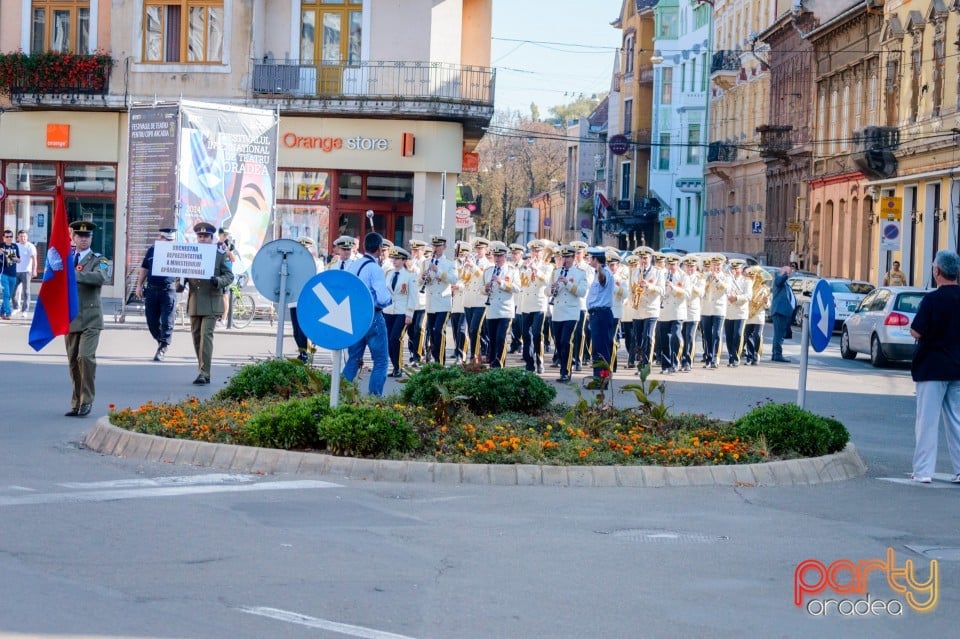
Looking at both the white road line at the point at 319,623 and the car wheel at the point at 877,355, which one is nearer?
the white road line at the point at 319,623

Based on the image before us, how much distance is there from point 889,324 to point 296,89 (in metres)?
17.7

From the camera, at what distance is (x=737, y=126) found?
77500 mm

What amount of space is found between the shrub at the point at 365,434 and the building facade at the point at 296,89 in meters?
27.7

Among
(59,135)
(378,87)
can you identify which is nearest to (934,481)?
(378,87)

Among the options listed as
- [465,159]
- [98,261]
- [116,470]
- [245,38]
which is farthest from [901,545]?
[465,159]

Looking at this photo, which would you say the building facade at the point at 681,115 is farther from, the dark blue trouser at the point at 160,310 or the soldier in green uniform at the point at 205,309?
the soldier in green uniform at the point at 205,309

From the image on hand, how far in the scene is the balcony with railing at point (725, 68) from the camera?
77438 millimetres

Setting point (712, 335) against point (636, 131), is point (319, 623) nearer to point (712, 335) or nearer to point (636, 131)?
point (712, 335)

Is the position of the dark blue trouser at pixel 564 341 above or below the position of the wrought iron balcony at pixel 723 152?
below

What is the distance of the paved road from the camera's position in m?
6.90

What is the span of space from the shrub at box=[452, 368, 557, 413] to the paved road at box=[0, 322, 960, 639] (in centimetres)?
270

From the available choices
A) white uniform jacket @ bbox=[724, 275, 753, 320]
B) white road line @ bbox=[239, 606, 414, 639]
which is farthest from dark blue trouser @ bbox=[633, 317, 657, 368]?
white road line @ bbox=[239, 606, 414, 639]

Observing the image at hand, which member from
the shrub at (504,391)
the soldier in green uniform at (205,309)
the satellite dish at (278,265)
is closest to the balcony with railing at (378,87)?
the soldier in green uniform at (205,309)

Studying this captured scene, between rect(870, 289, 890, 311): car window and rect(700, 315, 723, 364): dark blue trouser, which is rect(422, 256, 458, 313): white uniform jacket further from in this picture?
rect(870, 289, 890, 311): car window
